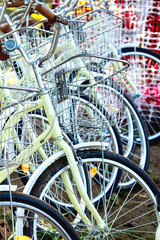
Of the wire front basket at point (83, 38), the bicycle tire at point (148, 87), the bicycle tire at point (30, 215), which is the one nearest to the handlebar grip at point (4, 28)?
the wire front basket at point (83, 38)

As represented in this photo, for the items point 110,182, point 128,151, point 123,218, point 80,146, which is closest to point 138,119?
point 128,151

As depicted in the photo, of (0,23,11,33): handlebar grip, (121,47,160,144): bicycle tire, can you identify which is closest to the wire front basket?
(0,23,11,33): handlebar grip

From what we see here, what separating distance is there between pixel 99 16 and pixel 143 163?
1579 mm

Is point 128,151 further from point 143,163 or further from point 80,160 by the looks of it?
point 80,160

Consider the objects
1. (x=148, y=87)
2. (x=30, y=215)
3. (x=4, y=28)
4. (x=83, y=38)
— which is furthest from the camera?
(x=148, y=87)

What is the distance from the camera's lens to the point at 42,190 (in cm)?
206

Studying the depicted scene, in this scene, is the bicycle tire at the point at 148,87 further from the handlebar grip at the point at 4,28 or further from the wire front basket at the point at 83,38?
the handlebar grip at the point at 4,28

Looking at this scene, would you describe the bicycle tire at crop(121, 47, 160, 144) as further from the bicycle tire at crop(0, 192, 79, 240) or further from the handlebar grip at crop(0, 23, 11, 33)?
the bicycle tire at crop(0, 192, 79, 240)

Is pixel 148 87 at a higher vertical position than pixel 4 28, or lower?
lower

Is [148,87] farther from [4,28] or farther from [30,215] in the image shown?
[30,215]

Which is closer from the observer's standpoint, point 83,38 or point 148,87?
point 83,38

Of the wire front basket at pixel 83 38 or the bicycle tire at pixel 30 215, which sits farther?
the wire front basket at pixel 83 38

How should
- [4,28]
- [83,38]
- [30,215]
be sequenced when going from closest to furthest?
[30,215] < [4,28] < [83,38]

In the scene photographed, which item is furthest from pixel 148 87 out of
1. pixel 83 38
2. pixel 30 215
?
pixel 30 215
